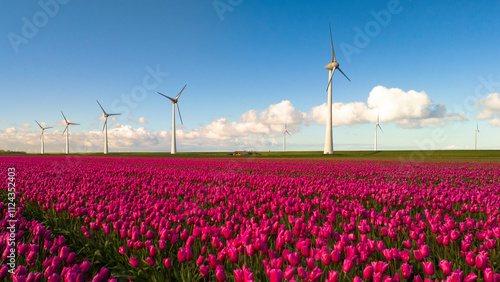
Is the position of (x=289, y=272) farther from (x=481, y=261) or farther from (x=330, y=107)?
(x=330, y=107)

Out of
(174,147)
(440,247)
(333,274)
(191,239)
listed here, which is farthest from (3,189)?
(174,147)

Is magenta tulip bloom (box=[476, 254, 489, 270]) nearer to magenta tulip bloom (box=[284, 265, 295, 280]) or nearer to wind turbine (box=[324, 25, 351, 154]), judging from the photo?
magenta tulip bloom (box=[284, 265, 295, 280])

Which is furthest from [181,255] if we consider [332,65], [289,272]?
[332,65]

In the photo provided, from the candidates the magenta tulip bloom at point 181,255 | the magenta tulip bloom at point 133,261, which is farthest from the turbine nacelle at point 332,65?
the magenta tulip bloom at point 133,261

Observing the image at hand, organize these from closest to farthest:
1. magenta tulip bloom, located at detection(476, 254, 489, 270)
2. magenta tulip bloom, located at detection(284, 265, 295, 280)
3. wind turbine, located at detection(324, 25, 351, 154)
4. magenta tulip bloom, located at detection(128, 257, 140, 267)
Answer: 1. magenta tulip bloom, located at detection(284, 265, 295, 280)
2. magenta tulip bloom, located at detection(476, 254, 489, 270)
3. magenta tulip bloom, located at detection(128, 257, 140, 267)
4. wind turbine, located at detection(324, 25, 351, 154)

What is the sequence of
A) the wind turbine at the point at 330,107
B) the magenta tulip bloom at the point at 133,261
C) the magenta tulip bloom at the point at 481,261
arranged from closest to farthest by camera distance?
the magenta tulip bloom at the point at 481,261 → the magenta tulip bloom at the point at 133,261 → the wind turbine at the point at 330,107

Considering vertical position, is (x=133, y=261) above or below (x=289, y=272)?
below

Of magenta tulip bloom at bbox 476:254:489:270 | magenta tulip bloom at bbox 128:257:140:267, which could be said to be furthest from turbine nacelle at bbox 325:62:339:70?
magenta tulip bloom at bbox 128:257:140:267

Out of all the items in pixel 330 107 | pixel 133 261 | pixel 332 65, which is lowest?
pixel 133 261

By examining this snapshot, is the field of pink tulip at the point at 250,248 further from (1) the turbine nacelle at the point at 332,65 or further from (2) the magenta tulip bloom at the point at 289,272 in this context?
(1) the turbine nacelle at the point at 332,65

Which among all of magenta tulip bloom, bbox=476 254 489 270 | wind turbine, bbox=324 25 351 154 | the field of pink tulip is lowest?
the field of pink tulip

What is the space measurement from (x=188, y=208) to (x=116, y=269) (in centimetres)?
211

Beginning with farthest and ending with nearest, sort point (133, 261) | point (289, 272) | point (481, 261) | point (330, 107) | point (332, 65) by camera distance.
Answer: point (332, 65) → point (330, 107) → point (133, 261) → point (481, 261) → point (289, 272)

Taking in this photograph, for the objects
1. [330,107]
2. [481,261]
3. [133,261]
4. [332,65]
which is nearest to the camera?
[481,261]
